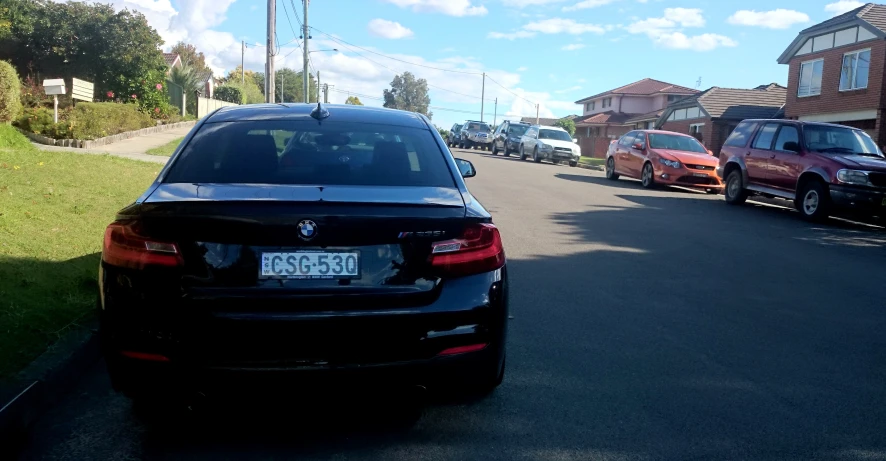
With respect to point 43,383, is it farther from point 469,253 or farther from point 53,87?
point 53,87

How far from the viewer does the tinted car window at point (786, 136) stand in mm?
14952

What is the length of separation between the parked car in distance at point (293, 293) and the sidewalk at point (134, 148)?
45.2ft

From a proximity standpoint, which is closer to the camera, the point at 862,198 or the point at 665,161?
the point at 862,198

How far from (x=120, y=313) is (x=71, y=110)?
62.6 ft

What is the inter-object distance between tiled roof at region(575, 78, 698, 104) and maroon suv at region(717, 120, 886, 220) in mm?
→ 55707

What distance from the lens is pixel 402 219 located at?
346 centimetres

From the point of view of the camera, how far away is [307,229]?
3342mm

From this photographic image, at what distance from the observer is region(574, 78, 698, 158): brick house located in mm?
67938

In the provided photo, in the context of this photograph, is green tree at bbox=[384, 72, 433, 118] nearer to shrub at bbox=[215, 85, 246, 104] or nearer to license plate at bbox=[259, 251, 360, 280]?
shrub at bbox=[215, 85, 246, 104]

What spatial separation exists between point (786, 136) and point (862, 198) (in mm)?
2640

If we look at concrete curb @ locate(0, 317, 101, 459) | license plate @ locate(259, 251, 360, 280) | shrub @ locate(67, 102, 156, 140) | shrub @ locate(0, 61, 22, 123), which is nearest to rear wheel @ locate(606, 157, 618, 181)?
shrub @ locate(67, 102, 156, 140)

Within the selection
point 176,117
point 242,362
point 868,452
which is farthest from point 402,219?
point 176,117

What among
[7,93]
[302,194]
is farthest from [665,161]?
[302,194]

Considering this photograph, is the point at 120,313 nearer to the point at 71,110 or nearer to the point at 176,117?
the point at 71,110
